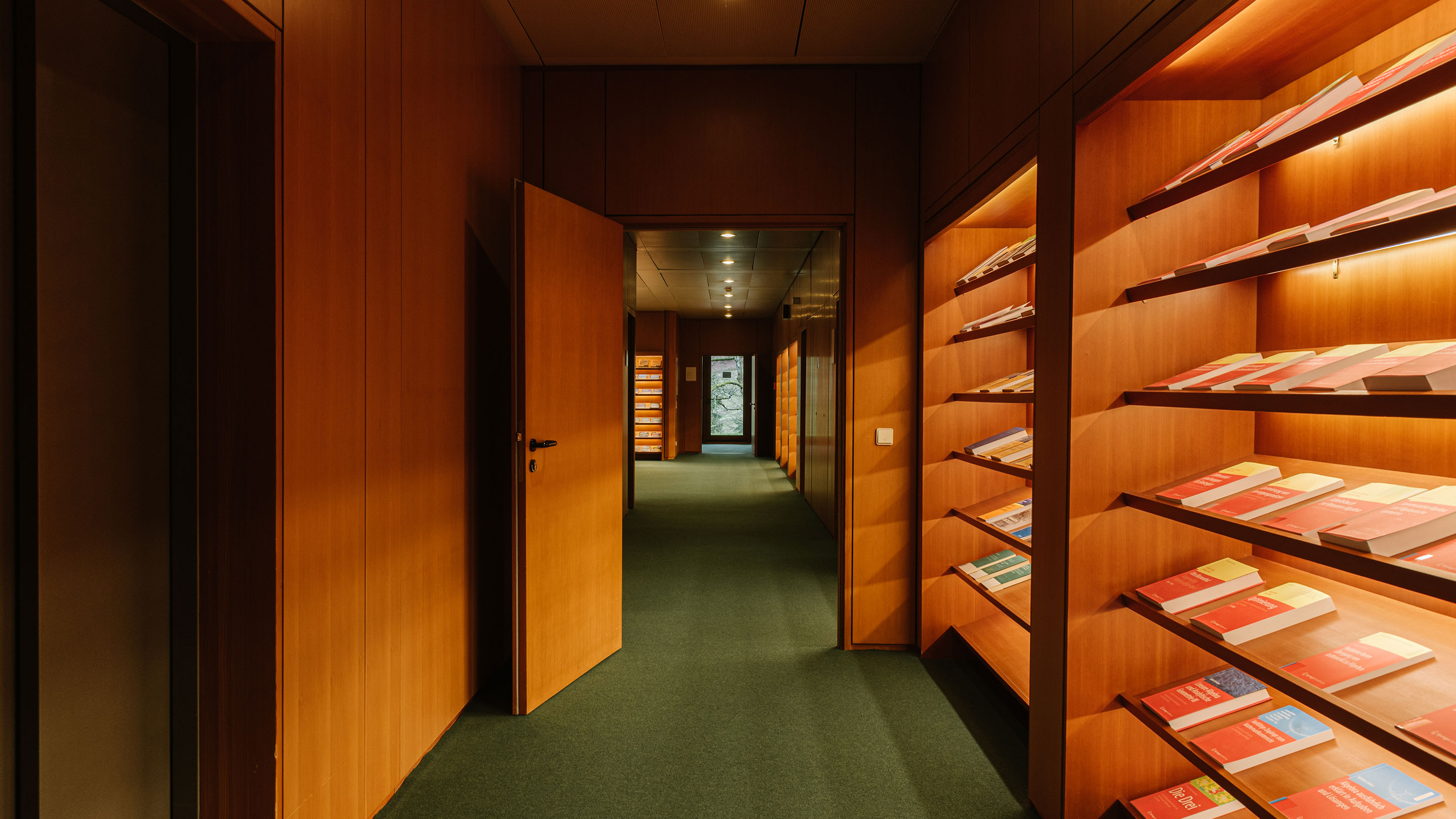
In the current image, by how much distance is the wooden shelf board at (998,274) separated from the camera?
6.98 ft

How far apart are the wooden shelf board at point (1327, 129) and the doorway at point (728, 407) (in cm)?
1367

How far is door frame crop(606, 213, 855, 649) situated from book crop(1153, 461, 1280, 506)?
5.26 ft

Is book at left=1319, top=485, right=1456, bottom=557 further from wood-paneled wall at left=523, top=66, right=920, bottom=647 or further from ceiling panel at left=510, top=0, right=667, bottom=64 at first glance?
ceiling panel at left=510, top=0, right=667, bottom=64

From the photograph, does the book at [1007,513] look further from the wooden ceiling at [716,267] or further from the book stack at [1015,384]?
the wooden ceiling at [716,267]

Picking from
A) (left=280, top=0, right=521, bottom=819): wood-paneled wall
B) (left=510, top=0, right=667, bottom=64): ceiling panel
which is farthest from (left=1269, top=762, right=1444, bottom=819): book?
(left=510, top=0, right=667, bottom=64): ceiling panel

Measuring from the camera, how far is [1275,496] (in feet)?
4.40

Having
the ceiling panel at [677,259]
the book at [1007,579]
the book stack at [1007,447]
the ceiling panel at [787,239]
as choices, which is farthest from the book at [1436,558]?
the ceiling panel at [677,259]

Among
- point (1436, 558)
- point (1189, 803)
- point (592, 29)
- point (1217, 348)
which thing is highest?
point (592, 29)

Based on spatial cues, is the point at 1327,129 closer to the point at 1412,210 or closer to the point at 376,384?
the point at 1412,210

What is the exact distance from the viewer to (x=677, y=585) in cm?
408

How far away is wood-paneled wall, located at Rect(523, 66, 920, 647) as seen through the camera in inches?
120

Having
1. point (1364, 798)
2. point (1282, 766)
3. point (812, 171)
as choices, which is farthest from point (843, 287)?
point (1364, 798)

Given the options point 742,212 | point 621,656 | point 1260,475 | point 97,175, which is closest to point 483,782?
point 621,656

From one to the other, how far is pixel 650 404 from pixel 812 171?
9.46 m
